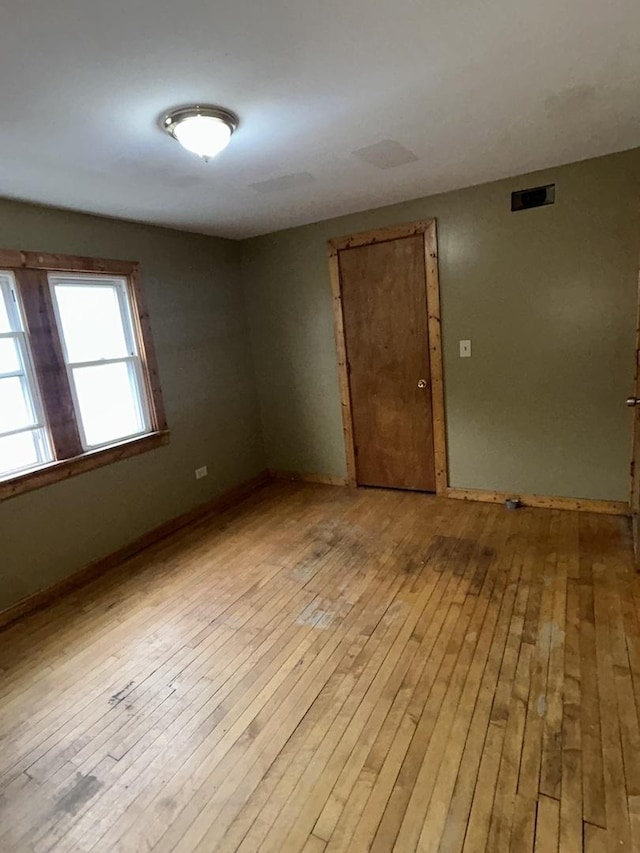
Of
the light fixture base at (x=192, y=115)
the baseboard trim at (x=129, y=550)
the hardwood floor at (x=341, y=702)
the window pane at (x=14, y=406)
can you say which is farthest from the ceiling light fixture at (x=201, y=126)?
the baseboard trim at (x=129, y=550)

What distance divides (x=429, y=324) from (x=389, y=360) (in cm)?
46

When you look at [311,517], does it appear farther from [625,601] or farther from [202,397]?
[625,601]

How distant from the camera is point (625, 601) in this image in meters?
2.41

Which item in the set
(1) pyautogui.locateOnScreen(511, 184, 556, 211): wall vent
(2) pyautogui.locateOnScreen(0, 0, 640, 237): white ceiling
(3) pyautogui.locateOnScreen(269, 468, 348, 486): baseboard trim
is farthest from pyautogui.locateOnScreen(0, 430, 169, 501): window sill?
(1) pyautogui.locateOnScreen(511, 184, 556, 211): wall vent

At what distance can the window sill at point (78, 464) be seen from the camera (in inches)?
110

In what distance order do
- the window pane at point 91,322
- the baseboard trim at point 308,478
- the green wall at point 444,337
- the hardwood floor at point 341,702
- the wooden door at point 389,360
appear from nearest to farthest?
1. the hardwood floor at point 341,702
2. the green wall at point 444,337
3. the window pane at point 91,322
4. the wooden door at point 389,360
5. the baseboard trim at point 308,478

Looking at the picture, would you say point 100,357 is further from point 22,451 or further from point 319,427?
point 319,427

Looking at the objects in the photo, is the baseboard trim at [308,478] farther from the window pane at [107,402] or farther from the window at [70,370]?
the window pane at [107,402]

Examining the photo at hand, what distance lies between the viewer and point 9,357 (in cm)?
287

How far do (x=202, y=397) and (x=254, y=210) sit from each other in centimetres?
163

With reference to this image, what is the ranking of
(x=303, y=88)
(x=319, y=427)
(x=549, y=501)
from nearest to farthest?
(x=303, y=88)
(x=549, y=501)
(x=319, y=427)

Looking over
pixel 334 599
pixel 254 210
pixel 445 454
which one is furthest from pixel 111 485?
pixel 445 454

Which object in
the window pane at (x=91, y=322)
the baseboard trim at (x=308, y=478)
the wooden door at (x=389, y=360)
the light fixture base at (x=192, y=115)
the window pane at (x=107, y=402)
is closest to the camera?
the light fixture base at (x=192, y=115)

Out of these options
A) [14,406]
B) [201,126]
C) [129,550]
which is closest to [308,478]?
[129,550]
